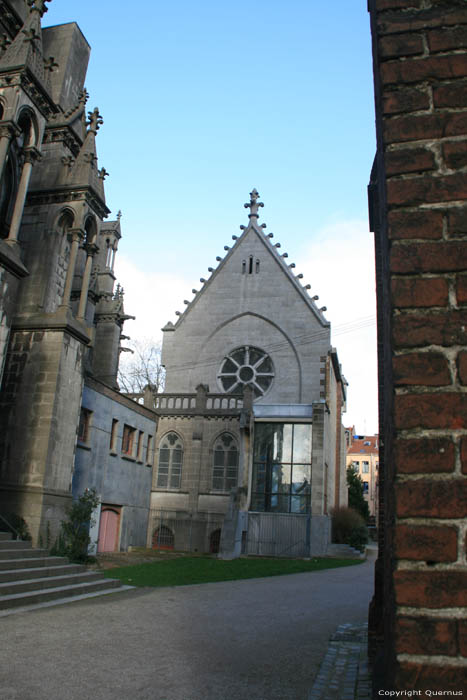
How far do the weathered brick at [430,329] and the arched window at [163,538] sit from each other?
2790cm

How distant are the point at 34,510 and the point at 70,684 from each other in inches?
376

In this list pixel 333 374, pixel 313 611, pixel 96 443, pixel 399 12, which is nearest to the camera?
pixel 399 12

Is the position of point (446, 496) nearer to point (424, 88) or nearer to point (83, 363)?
point (424, 88)

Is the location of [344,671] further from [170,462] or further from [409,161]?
[170,462]

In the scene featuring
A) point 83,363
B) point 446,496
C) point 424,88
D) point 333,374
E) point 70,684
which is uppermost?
point 333,374

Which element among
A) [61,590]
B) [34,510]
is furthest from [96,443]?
[61,590]

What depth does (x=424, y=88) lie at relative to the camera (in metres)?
2.21

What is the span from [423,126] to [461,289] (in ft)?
2.23

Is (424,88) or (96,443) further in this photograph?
(96,443)

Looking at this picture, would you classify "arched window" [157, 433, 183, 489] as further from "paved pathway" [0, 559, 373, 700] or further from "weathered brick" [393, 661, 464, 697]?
"weathered brick" [393, 661, 464, 697]

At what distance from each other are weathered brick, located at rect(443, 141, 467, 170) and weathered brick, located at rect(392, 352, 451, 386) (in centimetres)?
74

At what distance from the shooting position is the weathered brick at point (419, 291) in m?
1.99

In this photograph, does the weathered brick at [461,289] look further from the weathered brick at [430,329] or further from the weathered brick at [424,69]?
the weathered brick at [424,69]

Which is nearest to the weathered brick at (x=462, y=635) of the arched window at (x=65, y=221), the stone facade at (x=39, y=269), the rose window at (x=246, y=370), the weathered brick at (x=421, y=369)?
the weathered brick at (x=421, y=369)
